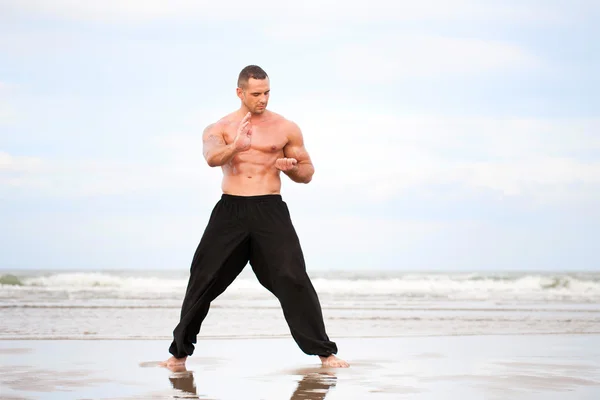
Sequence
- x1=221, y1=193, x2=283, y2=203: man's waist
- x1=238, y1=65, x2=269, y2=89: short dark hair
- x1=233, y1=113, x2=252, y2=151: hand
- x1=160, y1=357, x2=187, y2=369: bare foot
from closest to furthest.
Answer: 1. x1=233, y1=113, x2=252, y2=151: hand
2. x1=238, y1=65, x2=269, y2=89: short dark hair
3. x1=221, y1=193, x2=283, y2=203: man's waist
4. x1=160, y1=357, x2=187, y2=369: bare foot

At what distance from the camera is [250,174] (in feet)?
19.6

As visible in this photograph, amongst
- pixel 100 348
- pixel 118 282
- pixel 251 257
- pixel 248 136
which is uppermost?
pixel 248 136

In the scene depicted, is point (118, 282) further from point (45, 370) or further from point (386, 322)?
point (45, 370)

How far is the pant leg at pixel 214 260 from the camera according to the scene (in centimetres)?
589

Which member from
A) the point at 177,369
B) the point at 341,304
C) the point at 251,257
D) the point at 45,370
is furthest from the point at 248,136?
the point at 341,304

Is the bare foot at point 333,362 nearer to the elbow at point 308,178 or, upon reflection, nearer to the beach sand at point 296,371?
the beach sand at point 296,371

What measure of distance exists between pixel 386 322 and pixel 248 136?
6.06 metres

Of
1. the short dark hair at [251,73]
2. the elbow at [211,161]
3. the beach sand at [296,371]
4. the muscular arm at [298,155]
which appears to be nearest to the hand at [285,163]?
the muscular arm at [298,155]

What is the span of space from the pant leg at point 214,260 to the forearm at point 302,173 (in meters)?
0.45

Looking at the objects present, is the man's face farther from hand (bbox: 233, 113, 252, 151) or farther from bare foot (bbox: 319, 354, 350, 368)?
bare foot (bbox: 319, 354, 350, 368)

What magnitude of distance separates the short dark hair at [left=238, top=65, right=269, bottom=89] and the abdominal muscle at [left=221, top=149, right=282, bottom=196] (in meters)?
0.50

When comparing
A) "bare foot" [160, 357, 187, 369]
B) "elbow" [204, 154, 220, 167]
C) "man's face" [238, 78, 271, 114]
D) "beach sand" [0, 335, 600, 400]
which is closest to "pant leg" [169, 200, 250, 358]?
"bare foot" [160, 357, 187, 369]

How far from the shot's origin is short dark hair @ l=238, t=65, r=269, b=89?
Answer: 19.1 ft

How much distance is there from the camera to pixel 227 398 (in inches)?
184
